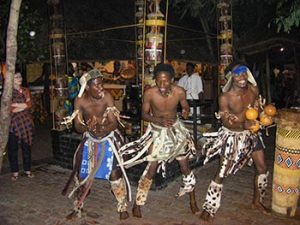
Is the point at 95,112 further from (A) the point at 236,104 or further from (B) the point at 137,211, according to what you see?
(A) the point at 236,104

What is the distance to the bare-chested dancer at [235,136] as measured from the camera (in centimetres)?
455

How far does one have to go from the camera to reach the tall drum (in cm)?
454

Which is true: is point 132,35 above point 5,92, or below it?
above

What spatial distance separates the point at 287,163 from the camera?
464cm

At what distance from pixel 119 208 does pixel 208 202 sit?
1.12m

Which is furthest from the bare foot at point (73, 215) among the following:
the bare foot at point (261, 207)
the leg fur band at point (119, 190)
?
the bare foot at point (261, 207)

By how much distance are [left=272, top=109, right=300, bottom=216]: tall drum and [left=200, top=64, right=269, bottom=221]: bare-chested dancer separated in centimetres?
21

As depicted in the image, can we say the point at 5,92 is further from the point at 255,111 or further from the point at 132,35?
the point at 132,35

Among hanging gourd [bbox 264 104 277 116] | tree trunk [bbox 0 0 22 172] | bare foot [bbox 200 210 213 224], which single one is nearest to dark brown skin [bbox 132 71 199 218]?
bare foot [bbox 200 210 213 224]

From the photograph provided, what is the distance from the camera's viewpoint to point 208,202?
467 cm

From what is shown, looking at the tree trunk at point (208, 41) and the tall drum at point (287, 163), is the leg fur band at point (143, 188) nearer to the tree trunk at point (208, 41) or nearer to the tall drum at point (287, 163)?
the tall drum at point (287, 163)

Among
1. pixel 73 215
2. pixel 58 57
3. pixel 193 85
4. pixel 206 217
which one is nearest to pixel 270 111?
pixel 206 217

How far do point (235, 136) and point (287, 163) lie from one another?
0.73 m

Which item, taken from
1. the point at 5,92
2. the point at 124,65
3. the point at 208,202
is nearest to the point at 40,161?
the point at 208,202
